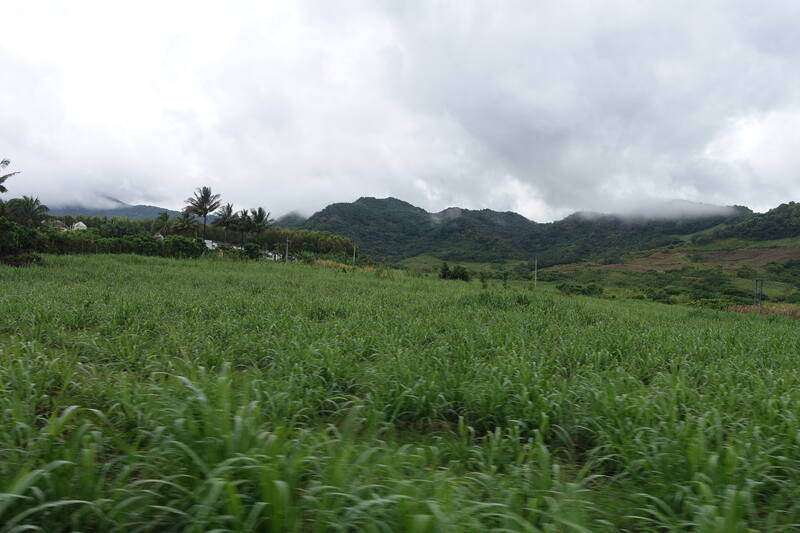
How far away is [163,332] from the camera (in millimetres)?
4809

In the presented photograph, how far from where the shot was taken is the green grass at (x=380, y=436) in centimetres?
144

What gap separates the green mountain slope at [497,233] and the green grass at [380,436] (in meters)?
76.2

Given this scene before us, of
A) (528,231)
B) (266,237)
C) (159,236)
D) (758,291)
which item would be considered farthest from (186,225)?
(528,231)

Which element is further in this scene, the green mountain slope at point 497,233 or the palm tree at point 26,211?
the green mountain slope at point 497,233

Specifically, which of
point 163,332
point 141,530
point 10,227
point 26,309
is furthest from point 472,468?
point 10,227

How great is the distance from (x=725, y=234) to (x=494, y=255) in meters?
41.8

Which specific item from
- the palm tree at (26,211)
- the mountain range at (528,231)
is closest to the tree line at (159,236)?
the palm tree at (26,211)

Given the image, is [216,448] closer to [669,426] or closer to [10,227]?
[669,426]

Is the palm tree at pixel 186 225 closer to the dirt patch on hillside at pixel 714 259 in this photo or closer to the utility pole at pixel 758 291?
the utility pole at pixel 758 291

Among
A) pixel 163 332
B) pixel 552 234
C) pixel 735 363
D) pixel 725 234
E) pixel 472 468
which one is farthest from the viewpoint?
pixel 552 234

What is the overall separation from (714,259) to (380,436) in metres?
72.8

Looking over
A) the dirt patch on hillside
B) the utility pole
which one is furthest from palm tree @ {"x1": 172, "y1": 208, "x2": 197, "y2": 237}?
the dirt patch on hillside

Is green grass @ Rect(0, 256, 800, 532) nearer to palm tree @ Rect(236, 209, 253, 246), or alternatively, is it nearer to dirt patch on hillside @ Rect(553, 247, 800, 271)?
palm tree @ Rect(236, 209, 253, 246)

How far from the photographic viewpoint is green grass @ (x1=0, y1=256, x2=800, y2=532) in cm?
144
